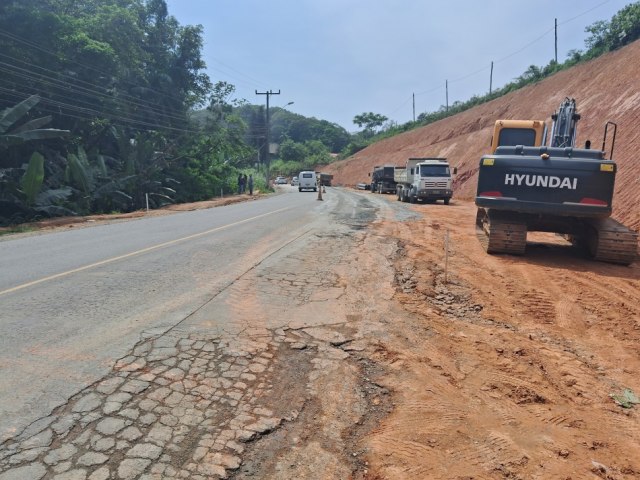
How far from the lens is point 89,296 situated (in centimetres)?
587

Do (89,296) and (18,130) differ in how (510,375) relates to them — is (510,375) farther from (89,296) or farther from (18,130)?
(18,130)

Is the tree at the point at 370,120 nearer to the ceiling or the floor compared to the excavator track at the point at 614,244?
nearer to the ceiling

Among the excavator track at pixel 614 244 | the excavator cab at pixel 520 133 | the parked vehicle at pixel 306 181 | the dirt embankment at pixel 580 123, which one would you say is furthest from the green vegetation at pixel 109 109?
the excavator track at pixel 614 244

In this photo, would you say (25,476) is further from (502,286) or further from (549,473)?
(502,286)

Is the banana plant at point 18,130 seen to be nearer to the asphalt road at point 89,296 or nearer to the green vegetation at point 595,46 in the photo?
the asphalt road at point 89,296

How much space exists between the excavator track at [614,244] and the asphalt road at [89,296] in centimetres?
642

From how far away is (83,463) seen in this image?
2.57 meters

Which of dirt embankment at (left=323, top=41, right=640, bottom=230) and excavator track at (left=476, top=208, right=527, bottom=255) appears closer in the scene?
excavator track at (left=476, top=208, right=527, bottom=255)

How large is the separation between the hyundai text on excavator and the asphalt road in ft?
15.5

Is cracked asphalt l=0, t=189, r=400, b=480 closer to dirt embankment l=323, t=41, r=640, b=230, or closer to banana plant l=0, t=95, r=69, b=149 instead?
dirt embankment l=323, t=41, r=640, b=230

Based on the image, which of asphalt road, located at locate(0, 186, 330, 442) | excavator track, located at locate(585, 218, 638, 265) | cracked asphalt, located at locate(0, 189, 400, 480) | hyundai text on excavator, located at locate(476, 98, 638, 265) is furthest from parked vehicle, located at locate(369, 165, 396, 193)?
cracked asphalt, located at locate(0, 189, 400, 480)

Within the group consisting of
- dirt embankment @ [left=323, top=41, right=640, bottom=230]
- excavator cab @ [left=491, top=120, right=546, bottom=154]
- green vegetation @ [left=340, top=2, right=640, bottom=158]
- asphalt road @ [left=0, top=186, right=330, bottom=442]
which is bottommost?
asphalt road @ [left=0, top=186, right=330, bottom=442]

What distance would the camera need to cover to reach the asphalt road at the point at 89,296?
3.58 m

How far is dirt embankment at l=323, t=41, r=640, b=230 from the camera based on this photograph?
18312 mm
